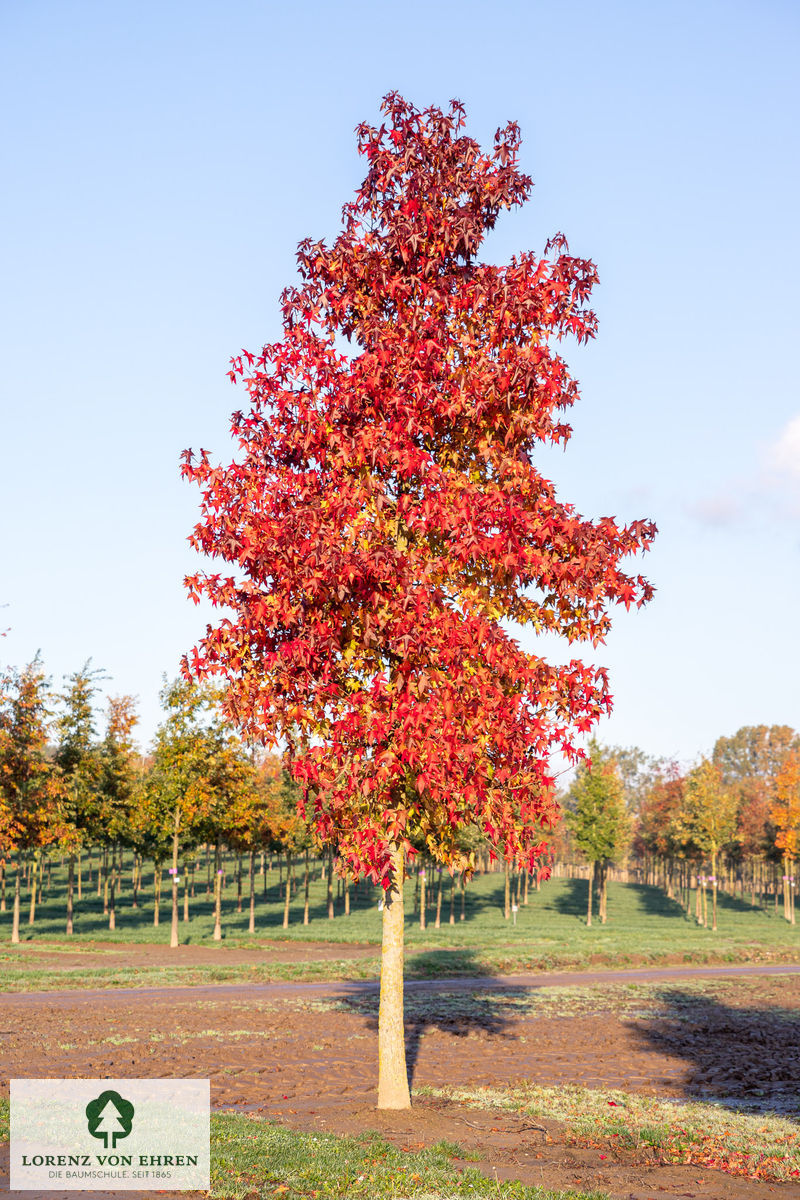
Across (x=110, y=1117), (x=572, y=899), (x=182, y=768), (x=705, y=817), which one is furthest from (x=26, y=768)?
(x=572, y=899)

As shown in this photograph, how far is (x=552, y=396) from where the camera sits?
36.4 ft

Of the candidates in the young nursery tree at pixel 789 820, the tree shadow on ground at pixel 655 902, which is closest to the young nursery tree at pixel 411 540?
the young nursery tree at pixel 789 820

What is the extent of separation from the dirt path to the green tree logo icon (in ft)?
6.68

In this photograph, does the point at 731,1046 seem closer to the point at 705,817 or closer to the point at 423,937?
the point at 423,937

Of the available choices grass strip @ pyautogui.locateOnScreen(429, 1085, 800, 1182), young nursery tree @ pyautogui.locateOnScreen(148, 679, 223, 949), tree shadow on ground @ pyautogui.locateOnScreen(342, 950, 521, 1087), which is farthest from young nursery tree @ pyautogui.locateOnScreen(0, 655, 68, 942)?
grass strip @ pyautogui.locateOnScreen(429, 1085, 800, 1182)

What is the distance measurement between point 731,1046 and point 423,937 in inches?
1021

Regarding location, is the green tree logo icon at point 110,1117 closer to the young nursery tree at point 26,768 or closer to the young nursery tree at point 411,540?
the young nursery tree at point 411,540

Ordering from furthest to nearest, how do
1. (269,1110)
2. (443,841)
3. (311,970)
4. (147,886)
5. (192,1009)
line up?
(147,886) → (311,970) → (192,1009) → (269,1110) → (443,841)

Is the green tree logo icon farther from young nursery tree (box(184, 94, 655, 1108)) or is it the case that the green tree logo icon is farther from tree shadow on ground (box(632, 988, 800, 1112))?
tree shadow on ground (box(632, 988, 800, 1112))

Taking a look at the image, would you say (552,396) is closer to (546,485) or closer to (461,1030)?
(546,485)

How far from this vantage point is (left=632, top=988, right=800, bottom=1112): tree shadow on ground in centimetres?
1388

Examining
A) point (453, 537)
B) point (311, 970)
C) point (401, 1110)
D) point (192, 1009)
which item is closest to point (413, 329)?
point (453, 537)

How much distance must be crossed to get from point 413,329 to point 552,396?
1.82 metres

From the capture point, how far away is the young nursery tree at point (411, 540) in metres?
9.67
